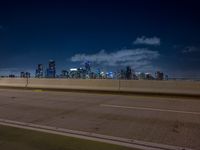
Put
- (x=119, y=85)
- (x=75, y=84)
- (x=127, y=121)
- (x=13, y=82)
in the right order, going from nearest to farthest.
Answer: (x=127, y=121) → (x=119, y=85) → (x=75, y=84) → (x=13, y=82)

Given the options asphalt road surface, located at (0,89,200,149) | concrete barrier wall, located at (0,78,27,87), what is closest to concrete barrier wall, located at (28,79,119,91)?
concrete barrier wall, located at (0,78,27,87)

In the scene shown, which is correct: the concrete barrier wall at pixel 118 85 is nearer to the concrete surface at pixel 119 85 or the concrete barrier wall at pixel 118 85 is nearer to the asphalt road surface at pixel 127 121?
the concrete surface at pixel 119 85

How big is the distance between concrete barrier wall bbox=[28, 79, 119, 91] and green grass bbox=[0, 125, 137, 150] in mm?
12845

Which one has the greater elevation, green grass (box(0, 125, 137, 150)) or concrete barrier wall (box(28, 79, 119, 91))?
concrete barrier wall (box(28, 79, 119, 91))

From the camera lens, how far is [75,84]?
68.5 ft

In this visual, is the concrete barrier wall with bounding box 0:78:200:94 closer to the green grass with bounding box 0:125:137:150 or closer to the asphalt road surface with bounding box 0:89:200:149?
the asphalt road surface with bounding box 0:89:200:149

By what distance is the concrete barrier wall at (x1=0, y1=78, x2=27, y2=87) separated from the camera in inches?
953

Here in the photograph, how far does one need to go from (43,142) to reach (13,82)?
821 inches

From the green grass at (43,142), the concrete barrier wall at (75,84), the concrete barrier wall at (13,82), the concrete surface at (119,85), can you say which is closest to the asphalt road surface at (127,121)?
the green grass at (43,142)

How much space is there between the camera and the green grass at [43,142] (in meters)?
5.23

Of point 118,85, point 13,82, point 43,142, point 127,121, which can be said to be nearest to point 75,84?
point 118,85

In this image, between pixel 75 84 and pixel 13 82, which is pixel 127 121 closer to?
pixel 75 84

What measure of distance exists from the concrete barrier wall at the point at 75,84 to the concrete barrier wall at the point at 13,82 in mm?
830

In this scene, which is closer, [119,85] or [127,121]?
[127,121]
